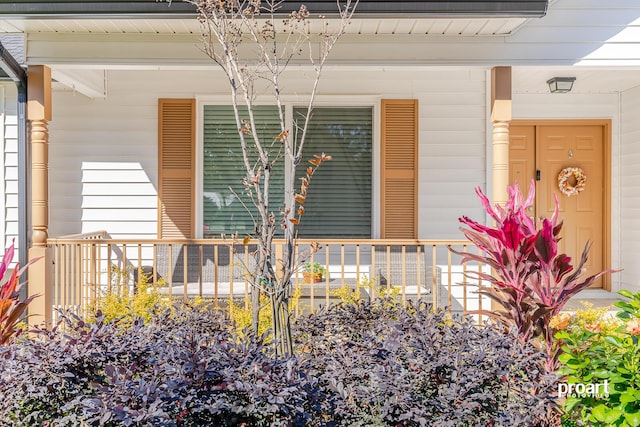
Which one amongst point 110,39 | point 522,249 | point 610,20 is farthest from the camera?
point 610,20

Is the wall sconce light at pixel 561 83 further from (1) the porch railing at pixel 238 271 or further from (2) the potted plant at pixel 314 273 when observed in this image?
(2) the potted plant at pixel 314 273

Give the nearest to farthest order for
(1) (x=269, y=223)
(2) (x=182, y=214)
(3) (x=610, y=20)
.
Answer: (1) (x=269, y=223), (3) (x=610, y=20), (2) (x=182, y=214)

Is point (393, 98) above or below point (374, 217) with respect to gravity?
above

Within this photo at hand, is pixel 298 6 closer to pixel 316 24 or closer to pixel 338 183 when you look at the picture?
pixel 316 24

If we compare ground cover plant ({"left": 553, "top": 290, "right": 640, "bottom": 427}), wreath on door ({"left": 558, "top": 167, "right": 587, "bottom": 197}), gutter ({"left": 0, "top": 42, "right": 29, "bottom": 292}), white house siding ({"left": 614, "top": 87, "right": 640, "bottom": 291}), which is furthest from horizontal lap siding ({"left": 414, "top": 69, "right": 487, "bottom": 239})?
gutter ({"left": 0, "top": 42, "right": 29, "bottom": 292})

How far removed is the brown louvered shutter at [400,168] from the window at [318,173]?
0.19m

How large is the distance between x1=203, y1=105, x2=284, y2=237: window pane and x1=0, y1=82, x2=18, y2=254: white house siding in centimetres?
190

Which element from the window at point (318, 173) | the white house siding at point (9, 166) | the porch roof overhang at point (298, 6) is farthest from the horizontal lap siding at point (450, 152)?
the white house siding at point (9, 166)

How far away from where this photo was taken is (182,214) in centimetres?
594

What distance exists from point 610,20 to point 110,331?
502 centimetres

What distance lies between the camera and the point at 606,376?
2.28 metres

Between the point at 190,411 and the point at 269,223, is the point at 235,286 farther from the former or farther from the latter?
the point at 190,411

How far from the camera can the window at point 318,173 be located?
19.6 ft

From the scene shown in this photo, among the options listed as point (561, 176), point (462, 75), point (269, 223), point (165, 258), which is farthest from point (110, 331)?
point (561, 176)
